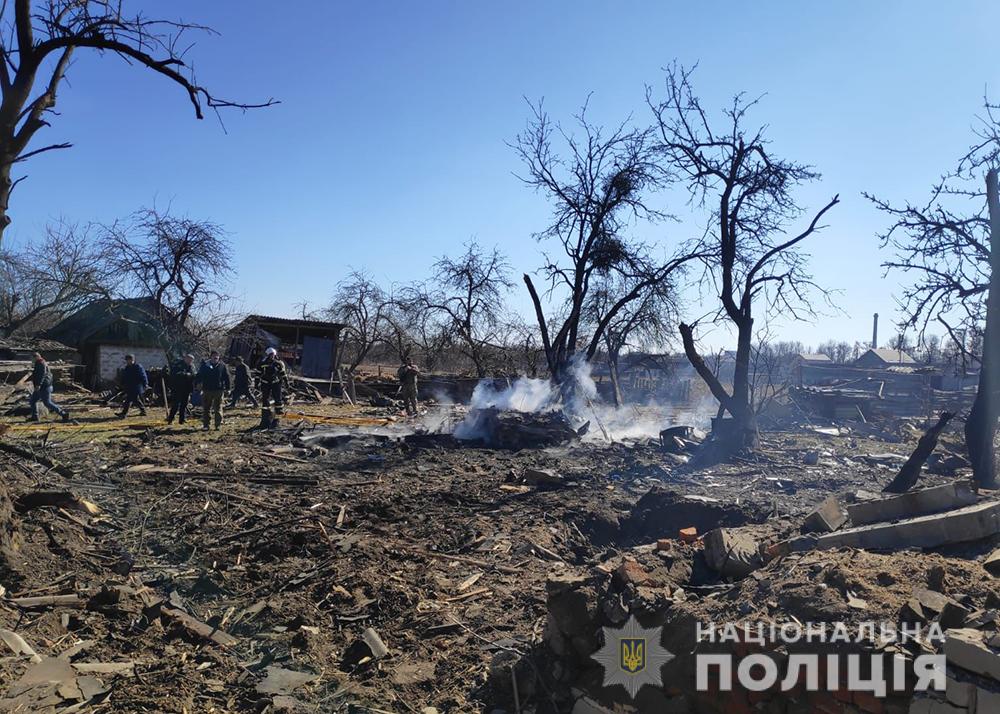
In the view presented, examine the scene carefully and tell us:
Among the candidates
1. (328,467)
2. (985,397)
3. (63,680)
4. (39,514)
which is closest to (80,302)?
(328,467)

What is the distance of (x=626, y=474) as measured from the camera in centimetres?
1154

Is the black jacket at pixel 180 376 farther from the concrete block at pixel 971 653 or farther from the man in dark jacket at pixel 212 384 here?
the concrete block at pixel 971 653

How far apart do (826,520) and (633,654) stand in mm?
2656

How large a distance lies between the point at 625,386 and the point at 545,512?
29.0 meters

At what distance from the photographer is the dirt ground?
4.16m

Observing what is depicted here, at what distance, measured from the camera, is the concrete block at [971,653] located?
2.79 meters

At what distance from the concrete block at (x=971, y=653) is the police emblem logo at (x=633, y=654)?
1650 mm

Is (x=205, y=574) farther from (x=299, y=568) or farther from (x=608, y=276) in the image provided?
(x=608, y=276)

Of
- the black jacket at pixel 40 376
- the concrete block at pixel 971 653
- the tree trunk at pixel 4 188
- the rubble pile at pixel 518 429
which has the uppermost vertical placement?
the tree trunk at pixel 4 188

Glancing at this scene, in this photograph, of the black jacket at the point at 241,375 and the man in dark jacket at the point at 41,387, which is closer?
the man in dark jacket at the point at 41,387

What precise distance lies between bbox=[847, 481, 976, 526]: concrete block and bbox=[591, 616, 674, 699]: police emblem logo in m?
2.61

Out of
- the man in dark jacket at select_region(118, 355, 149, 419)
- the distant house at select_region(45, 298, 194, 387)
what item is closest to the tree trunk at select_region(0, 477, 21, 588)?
the man in dark jacket at select_region(118, 355, 149, 419)

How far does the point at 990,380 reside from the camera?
31.8 feet

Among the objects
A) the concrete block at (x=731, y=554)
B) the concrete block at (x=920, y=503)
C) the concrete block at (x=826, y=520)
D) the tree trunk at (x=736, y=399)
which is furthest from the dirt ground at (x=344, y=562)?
the tree trunk at (x=736, y=399)
